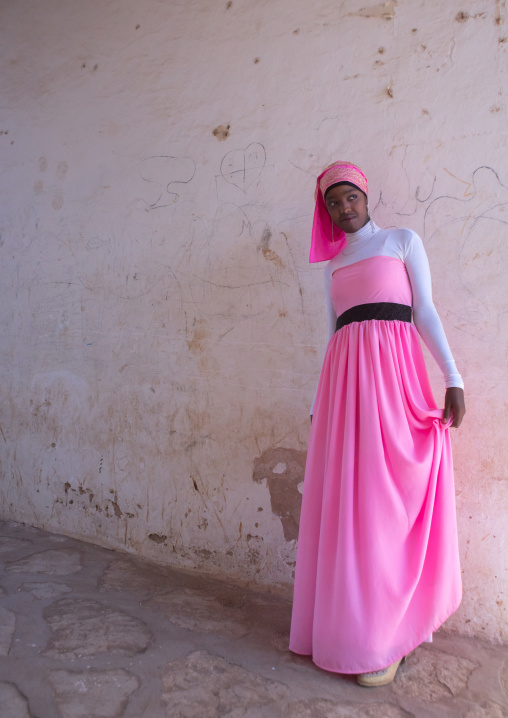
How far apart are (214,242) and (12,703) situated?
6.96 feet

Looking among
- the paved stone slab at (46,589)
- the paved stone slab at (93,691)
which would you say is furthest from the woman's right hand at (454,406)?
the paved stone slab at (46,589)

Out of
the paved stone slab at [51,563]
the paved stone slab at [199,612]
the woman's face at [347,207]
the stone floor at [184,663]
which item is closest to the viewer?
the stone floor at [184,663]

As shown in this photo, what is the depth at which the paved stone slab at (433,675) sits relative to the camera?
1823 millimetres

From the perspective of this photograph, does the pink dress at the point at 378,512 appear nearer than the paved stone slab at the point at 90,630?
Yes

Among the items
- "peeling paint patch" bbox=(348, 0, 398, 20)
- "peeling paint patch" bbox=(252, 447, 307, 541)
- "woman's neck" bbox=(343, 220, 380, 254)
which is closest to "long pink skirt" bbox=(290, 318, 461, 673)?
"woman's neck" bbox=(343, 220, 380, 254)

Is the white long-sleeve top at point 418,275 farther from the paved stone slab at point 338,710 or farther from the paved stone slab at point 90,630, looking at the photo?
the paved stone slab at point 90,630

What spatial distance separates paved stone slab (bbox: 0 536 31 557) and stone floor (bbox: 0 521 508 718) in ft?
1.23

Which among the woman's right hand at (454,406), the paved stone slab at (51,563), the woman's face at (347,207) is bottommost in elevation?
the paved stone slab at (51,563)

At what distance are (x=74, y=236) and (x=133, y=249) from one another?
49 centimetres

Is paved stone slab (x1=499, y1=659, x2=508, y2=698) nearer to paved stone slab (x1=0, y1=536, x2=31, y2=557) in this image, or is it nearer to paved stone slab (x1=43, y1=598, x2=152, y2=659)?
paved stone slab (x1=43, y1=598, x2=152, y2=659)

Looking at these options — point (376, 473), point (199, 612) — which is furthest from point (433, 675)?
point (199, 612)

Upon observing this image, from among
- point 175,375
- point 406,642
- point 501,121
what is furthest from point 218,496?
point 501,121

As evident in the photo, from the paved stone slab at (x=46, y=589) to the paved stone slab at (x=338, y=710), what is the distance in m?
1.27

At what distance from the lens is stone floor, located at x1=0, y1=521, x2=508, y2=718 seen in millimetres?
1701
